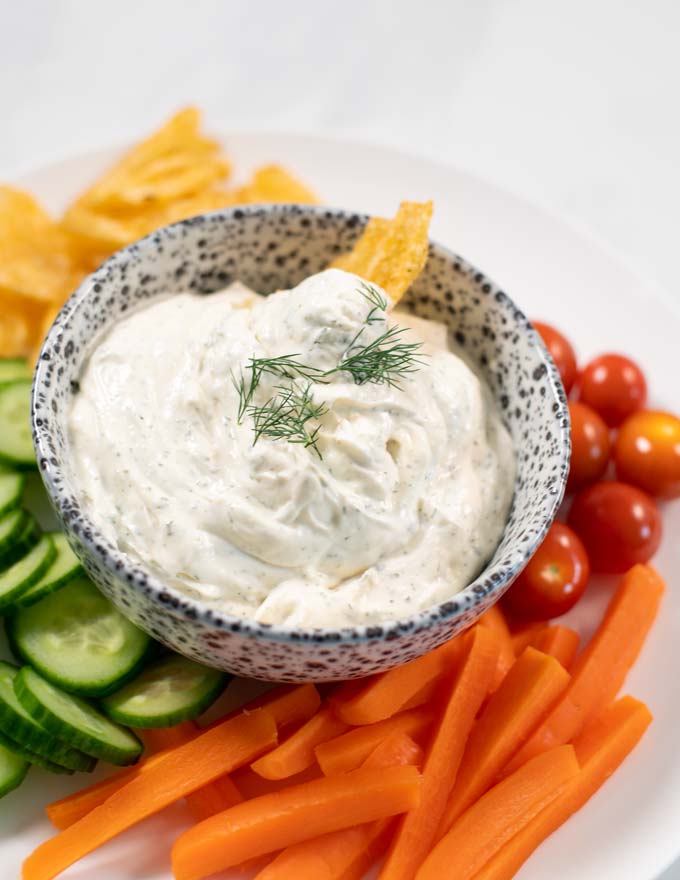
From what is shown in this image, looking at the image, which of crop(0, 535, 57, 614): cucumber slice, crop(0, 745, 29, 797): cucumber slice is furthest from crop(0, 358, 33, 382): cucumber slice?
crop(0, 745, 29, 797): cucumber slice

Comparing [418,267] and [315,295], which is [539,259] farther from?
[315,295]

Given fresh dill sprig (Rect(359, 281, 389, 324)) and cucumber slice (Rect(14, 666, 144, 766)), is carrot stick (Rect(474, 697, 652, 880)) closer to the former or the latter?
cucumber slice (Rect(14, 666, 144, 766))

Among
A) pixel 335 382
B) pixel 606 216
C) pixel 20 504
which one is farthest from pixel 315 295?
pixel 606 216

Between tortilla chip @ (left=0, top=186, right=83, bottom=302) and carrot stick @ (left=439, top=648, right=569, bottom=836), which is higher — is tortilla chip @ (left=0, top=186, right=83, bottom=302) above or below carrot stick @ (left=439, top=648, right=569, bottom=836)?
above

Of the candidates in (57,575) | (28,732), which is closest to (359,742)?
(28,732)

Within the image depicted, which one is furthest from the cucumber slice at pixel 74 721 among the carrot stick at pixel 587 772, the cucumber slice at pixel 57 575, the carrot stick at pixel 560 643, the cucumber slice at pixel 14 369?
the carrot stick at pixel 560 643

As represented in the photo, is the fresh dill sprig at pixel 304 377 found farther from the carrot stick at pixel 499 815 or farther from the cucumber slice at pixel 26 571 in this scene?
the carrot stick at pixel 499 815

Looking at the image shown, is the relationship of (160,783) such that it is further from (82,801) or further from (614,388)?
(614,388)
